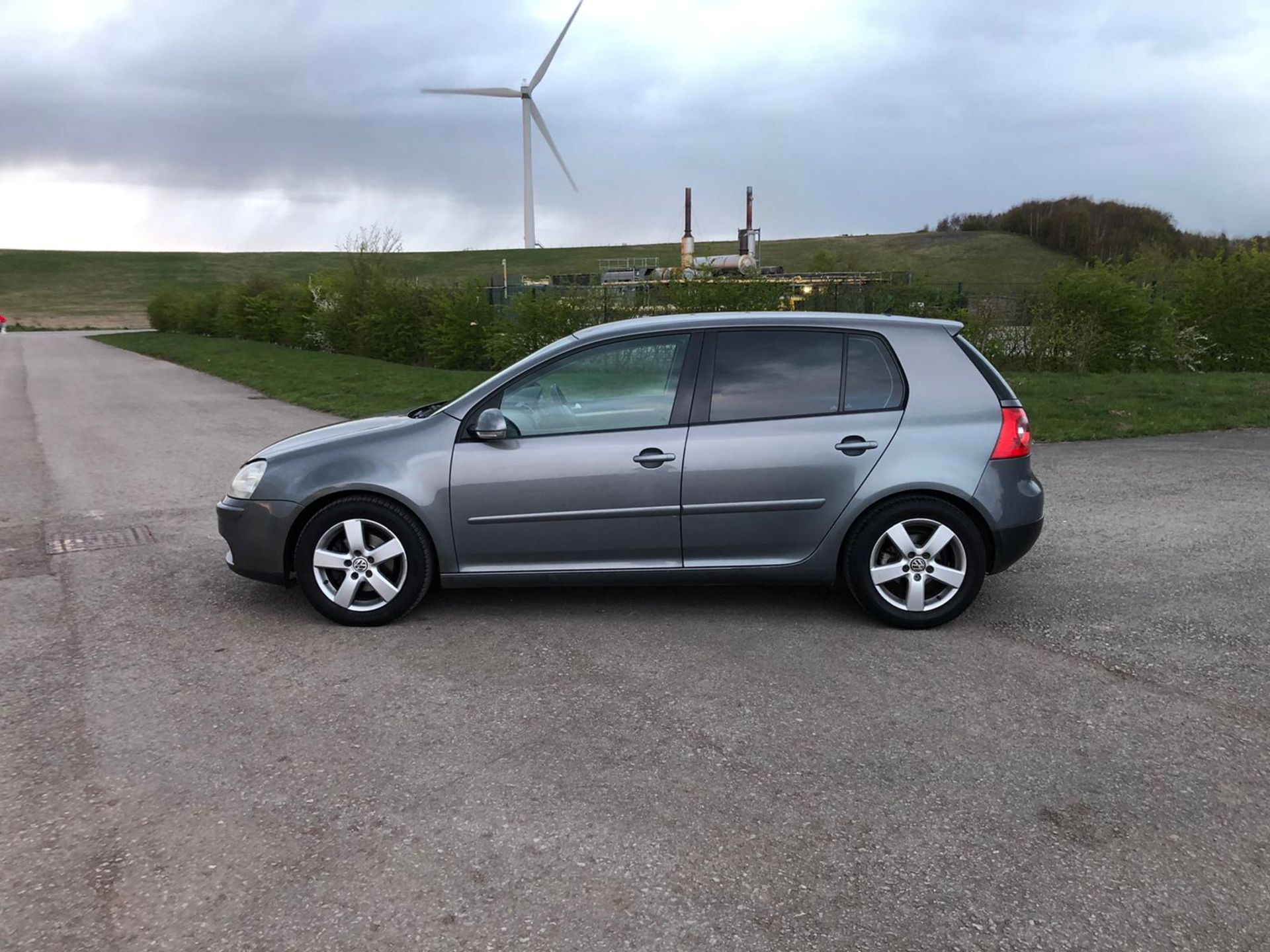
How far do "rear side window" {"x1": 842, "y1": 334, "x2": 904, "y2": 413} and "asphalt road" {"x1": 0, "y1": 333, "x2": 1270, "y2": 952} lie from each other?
1.12m

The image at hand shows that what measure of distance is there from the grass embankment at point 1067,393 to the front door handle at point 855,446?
303 inches

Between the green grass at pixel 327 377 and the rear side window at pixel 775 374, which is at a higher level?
the rear side window at pixel 775 374

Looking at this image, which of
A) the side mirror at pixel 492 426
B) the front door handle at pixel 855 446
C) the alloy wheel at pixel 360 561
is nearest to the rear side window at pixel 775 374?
the front door handle at pixel 855 446

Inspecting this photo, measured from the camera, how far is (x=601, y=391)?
5.50 meters

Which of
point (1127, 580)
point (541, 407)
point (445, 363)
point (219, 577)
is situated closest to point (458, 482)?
point (541, 407)

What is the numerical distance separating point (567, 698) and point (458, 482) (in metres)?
1.35

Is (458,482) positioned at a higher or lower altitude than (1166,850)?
higher

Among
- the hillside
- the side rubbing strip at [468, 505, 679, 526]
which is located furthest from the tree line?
the hillside

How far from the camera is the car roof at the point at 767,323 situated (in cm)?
557

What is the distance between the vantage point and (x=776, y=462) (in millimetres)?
5328

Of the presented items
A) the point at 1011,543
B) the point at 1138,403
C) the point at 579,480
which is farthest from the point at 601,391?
the point at 1138,403

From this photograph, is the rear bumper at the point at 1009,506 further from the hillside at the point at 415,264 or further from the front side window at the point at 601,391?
the hillside at the point at 415,264

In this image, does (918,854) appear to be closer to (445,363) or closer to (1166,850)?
(1166,850)

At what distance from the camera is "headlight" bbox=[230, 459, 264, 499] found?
553cm
